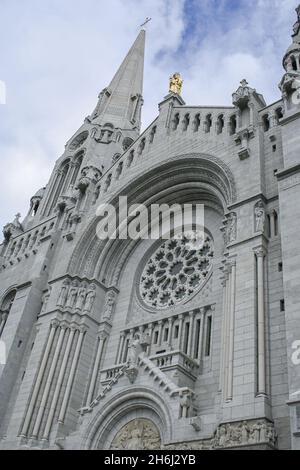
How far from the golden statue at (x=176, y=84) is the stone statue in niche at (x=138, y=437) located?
18547 mm

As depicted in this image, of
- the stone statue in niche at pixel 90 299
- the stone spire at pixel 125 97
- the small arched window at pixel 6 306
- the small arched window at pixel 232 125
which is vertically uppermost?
the stone spire at pixel 125 97

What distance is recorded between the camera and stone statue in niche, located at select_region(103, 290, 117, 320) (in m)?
23.0

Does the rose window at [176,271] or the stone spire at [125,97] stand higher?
the stone spire at [125,97]

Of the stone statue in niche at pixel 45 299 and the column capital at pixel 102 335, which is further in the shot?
the stone statue in niche at pixel 45 299

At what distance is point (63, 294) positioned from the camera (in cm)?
2338

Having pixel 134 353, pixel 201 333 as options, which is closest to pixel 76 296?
pixel 134 353

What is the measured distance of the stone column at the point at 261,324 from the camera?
14.1 m

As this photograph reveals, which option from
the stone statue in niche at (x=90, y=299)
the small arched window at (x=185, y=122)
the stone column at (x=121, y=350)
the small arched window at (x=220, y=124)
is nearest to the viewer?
the stone column at (x=121, y=350)

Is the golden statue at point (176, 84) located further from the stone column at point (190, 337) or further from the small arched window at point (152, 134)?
the stone column at point (190, 337)

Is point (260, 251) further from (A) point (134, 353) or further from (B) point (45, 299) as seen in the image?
(B) point (45, 299)

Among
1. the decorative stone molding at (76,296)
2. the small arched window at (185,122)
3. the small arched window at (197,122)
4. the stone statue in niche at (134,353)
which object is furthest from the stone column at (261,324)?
the small arched window at (185,122)

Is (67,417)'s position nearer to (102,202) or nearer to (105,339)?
(105,339)

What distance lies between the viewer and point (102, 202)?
26281 millimetres
